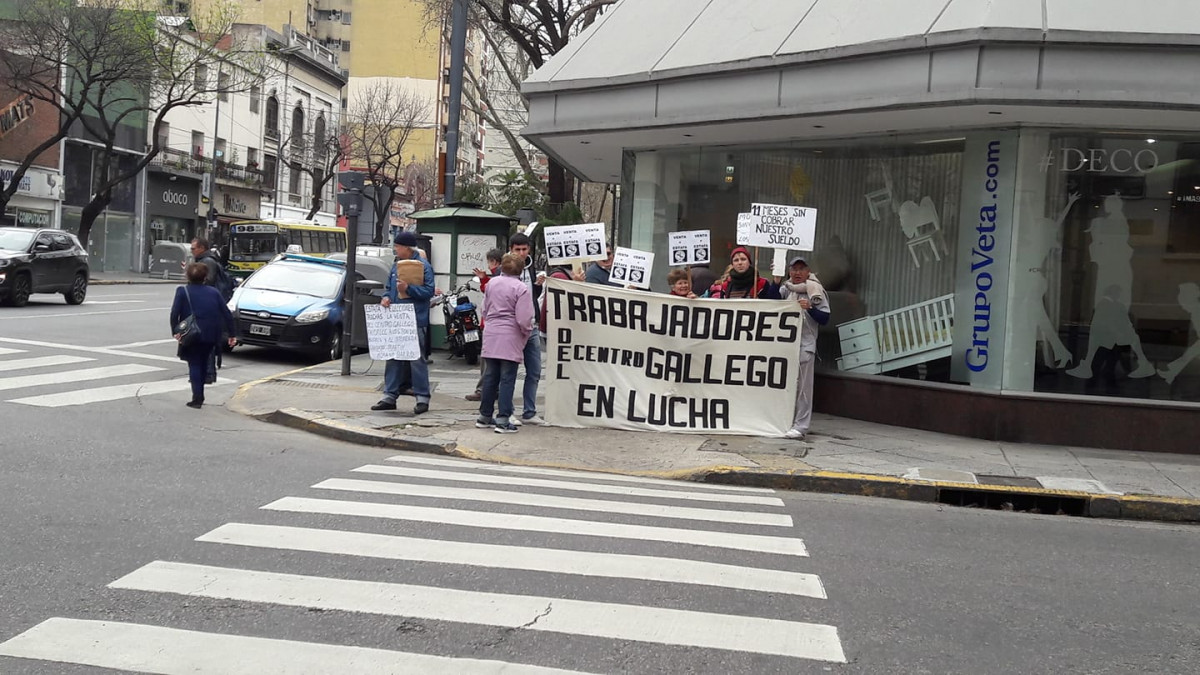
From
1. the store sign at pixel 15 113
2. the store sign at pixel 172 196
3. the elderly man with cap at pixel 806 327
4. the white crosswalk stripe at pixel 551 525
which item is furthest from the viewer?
the store sign at pixel 172 196

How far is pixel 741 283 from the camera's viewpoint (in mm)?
11984

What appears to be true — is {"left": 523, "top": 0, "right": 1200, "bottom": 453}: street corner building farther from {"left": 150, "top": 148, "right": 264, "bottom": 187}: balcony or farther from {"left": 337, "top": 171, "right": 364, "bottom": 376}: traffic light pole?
{"left": 150, "top": 148, "right": 264, "bottom": 187}: balcony

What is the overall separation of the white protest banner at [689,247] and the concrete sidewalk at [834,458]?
2443mm

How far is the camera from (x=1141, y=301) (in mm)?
11492

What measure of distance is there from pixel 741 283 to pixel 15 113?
38.1 m

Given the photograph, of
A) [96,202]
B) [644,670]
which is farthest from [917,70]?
[96,202]

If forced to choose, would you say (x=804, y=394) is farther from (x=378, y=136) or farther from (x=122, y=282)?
(x=378, y=136)

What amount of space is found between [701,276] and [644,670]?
9796mm

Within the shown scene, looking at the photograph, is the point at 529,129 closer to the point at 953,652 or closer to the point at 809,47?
the point at 809,47

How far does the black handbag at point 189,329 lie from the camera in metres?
11.6

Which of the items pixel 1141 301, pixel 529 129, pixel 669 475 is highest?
pixel 529 129

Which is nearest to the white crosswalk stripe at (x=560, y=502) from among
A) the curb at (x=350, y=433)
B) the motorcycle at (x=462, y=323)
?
the curb at (x=350, y=433)

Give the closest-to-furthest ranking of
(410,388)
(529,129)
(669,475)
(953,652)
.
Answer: (953,652) → (669,475) → (410,388) → (529,129)

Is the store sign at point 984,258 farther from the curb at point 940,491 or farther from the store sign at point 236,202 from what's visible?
the store sign at point 236,202
